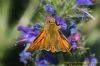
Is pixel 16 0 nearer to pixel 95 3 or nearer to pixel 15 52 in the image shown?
pixel 15 52

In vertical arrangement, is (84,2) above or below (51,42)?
above

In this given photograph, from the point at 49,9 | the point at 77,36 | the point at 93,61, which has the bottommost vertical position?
the point at 93,61

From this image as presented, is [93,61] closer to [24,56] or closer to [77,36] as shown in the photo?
[77,36]

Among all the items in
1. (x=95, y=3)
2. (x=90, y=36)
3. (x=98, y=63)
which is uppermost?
(x=95, y=3)

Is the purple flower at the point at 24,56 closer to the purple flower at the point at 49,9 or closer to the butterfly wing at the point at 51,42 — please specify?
the butterfly wing at the point at 51,42

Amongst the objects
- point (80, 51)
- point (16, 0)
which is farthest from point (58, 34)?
point (16, 0)

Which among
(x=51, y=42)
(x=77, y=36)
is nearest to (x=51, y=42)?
(x=51, y=42)

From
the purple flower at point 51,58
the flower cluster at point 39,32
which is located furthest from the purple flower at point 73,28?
the purple flower at point 51,58
